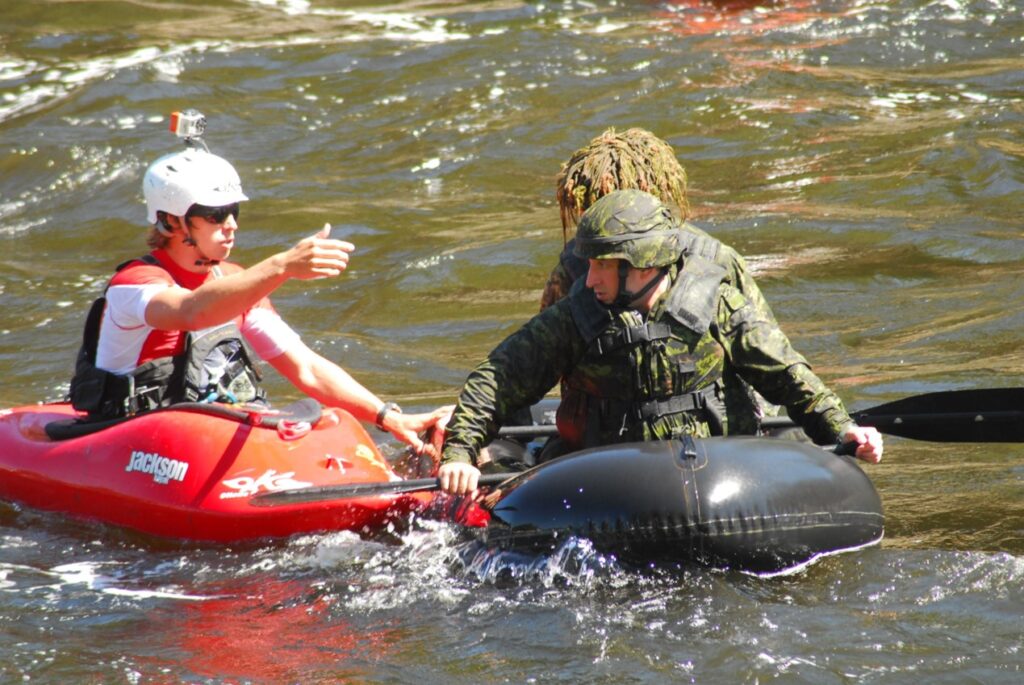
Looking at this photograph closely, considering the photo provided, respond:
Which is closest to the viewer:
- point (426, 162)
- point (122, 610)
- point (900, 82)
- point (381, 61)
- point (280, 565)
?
point (122, 610)

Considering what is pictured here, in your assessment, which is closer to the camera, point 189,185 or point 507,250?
point 189,185

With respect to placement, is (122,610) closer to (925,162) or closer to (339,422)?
(339,422)

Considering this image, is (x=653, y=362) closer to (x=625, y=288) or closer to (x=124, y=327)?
(x=625, y=288)

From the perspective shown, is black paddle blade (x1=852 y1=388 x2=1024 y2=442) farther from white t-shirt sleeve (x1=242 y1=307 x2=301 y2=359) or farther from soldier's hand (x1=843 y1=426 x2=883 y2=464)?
white t-shirt sleeve (x1=242 y1=307 x2=301 y2=359)

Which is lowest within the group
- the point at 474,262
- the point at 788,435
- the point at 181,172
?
the point at 474,262

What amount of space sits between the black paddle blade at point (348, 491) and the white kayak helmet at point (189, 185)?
1.10 meters

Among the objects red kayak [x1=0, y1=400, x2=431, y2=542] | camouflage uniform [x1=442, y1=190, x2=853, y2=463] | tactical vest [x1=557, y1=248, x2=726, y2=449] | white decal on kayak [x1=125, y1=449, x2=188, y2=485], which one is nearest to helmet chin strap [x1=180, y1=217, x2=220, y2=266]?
red kayak [x1=0, y1=400, x2=431, y2=542]

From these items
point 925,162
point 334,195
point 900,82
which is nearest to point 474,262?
point 334,195

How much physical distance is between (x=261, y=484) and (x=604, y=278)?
1493mm

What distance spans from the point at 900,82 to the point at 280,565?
10080 millimetres

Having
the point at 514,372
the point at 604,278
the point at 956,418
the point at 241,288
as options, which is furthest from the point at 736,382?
the point at 241,288

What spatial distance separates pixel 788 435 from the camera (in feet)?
17.6

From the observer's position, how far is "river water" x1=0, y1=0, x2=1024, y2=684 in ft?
14.3

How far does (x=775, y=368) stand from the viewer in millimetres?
4711
